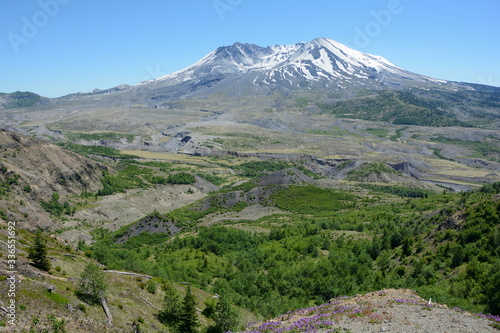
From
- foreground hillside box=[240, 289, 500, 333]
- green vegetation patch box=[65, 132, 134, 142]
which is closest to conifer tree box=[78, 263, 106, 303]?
foreground hillside box=[240, 289, 500, 333]

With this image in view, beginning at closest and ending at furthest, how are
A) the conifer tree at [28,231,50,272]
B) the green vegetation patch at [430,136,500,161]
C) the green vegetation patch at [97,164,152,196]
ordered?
the conifer tree at [28,231,50,272], the green vegetation patch at [97,164,152,196], the green vegetation patch at [430,136,500,161]

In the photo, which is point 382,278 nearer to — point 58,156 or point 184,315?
point 184,315

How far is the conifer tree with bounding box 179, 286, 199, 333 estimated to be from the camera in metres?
21.9

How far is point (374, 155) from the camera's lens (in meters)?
156

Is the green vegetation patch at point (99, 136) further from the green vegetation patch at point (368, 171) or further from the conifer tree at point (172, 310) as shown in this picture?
the conifer tree at point (172, 310)

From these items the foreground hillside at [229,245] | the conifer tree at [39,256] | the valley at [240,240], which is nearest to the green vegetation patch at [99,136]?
the valley at [240,240]

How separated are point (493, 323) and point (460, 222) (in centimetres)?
2315

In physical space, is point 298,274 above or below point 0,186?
below

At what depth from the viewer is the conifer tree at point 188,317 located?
2191cm

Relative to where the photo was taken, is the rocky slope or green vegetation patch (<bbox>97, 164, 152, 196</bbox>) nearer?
the rocky slope

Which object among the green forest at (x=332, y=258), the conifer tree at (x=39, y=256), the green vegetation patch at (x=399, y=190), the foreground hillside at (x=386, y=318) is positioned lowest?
the green vegetation patch at (x=399, y=190)

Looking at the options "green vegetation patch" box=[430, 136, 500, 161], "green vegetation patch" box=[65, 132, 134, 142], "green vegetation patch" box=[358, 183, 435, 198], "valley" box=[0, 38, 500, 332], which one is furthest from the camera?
"green vegetation patch" box=[65, 132, 134, 142]

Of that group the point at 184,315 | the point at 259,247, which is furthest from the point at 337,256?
the point at 184,315

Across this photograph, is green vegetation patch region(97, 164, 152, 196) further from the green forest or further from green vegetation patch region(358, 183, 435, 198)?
green vegetation patch region(358, 183, 435, 198)
